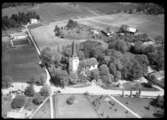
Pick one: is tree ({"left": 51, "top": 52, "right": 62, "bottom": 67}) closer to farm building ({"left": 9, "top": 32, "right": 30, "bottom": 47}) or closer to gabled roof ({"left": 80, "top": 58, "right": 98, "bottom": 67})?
gabled roof ({"left": 80, "top": 58, "right": 98, "bottom": 67})

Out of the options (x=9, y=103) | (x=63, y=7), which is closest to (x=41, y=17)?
(x=63, y=7)

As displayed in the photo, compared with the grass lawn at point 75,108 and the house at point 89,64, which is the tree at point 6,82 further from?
the house at point 89,64

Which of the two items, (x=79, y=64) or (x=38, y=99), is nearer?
(x=38, y=99)

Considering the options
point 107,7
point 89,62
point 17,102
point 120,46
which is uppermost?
point 107,7

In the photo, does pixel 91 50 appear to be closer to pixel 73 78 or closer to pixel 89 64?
pixel 89 64

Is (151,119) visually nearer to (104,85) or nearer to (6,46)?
(104,85)

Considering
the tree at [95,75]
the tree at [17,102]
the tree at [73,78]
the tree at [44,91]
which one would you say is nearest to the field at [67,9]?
the tree at [95,75]

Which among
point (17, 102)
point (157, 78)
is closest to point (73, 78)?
point (17, 102)
